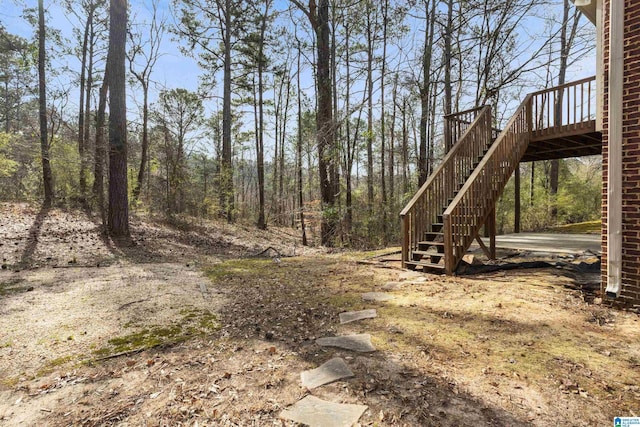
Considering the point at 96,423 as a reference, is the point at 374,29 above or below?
above

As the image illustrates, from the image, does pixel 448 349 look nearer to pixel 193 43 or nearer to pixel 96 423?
pixel 96 423

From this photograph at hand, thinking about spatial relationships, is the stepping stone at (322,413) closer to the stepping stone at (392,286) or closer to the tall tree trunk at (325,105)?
the stepping stone at (392,286)

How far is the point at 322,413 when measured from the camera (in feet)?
6.03

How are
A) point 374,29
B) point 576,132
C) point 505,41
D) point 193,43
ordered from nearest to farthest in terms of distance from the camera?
point 576,132 < point 505,41 < point 374,29 < point 193,43

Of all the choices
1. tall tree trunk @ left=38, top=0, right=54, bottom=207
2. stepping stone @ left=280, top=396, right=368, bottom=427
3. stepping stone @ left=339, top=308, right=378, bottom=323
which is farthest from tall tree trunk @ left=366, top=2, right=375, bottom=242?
tall tree trunk @ left=38, top=0, right=54, bottom=207

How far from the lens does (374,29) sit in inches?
537

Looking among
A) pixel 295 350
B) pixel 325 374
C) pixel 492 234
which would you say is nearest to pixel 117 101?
pixel 295 350

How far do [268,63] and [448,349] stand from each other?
17.5m

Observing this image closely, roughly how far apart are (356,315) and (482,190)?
373 centimetres

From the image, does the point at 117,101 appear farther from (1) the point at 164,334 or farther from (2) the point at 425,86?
(2) the point at 425,86

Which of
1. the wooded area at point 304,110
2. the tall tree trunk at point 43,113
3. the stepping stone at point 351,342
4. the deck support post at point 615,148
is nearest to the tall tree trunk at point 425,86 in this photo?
the wooded area at point 304,110

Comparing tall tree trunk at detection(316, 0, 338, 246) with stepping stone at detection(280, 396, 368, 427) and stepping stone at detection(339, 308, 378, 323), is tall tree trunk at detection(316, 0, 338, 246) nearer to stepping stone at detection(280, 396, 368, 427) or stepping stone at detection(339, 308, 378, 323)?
stepping stone at detection(339, 308, 378, 323)

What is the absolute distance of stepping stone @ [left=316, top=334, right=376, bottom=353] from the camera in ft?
8.69

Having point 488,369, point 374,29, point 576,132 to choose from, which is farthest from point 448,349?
point 374,29
